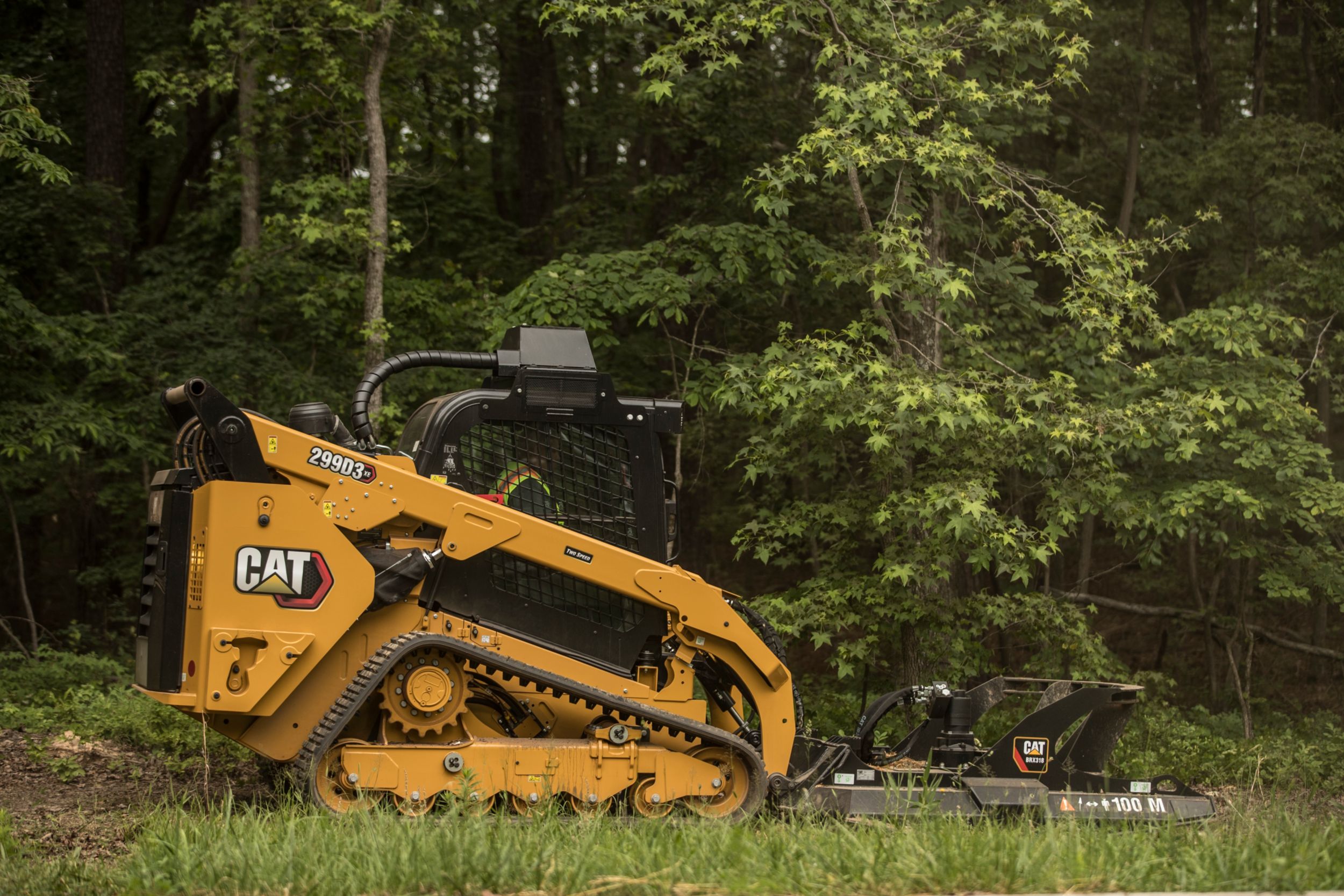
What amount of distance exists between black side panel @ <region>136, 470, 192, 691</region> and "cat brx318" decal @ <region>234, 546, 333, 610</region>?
10.4 inches

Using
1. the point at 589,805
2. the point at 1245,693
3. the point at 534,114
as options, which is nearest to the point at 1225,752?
the point at 1245,693

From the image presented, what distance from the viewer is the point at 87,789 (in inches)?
268

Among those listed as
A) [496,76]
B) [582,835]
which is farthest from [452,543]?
[496,76]

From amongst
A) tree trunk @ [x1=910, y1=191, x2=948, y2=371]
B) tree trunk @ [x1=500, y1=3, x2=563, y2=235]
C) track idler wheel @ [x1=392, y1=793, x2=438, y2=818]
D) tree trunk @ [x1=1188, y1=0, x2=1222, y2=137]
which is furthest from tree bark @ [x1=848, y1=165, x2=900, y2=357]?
tree trunk @ [x1=500, y1=3, x2=563, y2=235]

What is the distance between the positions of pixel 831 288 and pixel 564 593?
284 inches

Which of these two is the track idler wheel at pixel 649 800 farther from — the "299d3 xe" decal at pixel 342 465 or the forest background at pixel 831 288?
the forest background at pixel 831 288

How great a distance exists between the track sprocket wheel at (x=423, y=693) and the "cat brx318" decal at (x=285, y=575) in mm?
486

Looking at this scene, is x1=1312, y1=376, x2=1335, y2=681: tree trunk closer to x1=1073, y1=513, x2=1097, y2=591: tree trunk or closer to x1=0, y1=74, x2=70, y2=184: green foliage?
x1=1073, y1=513, x2=1097, y2=591: tree trunk

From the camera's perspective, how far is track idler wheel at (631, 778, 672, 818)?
5.73 meters

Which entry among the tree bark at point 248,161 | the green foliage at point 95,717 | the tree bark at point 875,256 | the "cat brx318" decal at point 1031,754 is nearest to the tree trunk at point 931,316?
the tree bark at point 875,256

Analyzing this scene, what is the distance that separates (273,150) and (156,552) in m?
9.68

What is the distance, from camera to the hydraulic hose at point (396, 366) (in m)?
6.28

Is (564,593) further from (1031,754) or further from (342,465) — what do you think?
(1031,754)

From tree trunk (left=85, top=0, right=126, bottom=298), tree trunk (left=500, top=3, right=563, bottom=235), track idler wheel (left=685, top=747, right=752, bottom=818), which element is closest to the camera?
track idler wheel (left=685, top=747, right=752, bottom=818)
